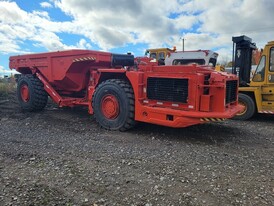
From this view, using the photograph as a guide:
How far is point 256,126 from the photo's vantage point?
276 inches

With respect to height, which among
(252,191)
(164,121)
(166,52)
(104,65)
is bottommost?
(252,191)

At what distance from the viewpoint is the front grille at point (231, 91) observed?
18.6ft

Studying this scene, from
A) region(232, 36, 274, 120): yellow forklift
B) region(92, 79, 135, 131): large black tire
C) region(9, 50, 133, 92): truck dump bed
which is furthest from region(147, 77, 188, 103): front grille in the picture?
region(232, 36, 274, 120): yellow forklift

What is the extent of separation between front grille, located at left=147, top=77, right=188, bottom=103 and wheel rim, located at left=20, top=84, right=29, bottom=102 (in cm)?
450

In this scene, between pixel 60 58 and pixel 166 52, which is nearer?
pixel 60 58

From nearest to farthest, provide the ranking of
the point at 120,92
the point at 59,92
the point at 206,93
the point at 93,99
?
the point at 206,93, the point at 120,92, the point at 93,99, the point at 59,92

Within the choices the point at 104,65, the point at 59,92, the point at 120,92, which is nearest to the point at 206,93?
the point at 120,92

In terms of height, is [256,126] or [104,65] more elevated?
[104,65]

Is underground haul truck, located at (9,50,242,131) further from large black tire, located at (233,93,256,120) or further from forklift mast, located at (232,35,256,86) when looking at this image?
forklift mast, located at (232,35,256,86)

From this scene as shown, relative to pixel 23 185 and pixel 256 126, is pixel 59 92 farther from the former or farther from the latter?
pixel 256 126

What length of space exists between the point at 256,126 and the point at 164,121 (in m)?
3.05

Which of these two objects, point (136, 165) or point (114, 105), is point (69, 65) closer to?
point (114, 105)

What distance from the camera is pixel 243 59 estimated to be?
8.79 m

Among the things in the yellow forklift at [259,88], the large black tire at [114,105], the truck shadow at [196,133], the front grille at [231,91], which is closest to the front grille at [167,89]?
the large black tire at [114,105]
